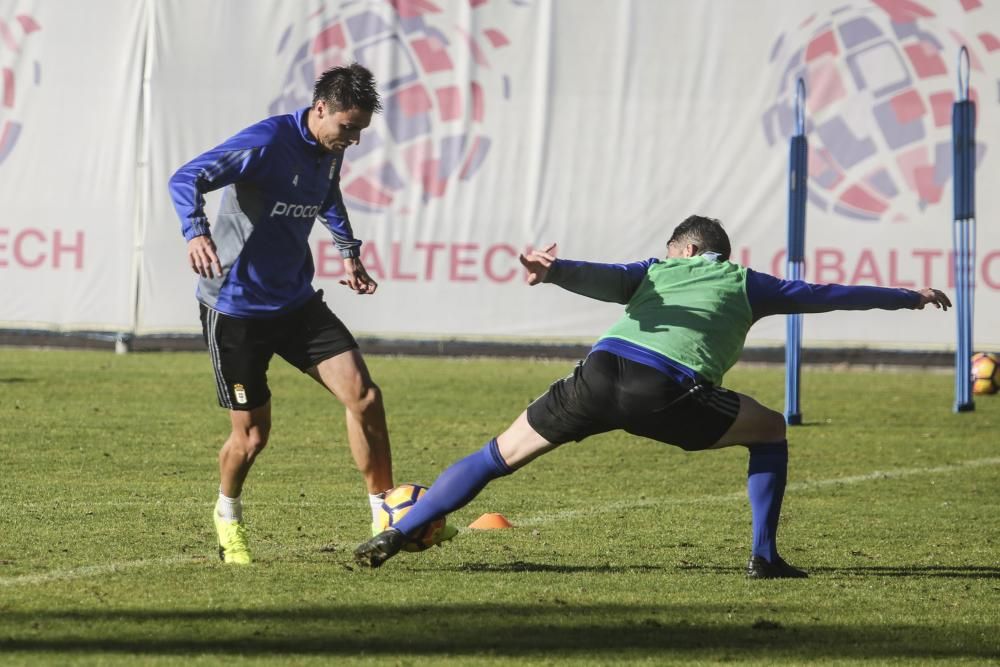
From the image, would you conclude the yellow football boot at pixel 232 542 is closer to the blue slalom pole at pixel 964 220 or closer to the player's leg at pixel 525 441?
the player's leg at pixel 525 441

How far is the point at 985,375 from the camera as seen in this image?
18000 millimetres

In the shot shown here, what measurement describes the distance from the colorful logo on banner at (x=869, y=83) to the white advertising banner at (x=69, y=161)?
825cm

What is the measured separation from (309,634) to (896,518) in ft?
15.3

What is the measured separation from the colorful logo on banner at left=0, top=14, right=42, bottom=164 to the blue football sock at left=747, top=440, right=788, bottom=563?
15.8m

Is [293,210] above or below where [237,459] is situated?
Result: above

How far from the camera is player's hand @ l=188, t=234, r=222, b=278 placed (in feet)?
21.9

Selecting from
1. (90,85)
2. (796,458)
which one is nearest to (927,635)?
(796,458)

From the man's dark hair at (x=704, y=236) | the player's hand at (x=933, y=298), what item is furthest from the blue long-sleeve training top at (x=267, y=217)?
the player's hand at (x=933, y=298)

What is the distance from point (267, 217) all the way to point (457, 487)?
5.08ft

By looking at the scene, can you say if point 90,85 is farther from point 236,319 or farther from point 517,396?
point 236,319

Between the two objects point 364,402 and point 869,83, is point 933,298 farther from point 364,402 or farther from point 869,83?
point 869,83

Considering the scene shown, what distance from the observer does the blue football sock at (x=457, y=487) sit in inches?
269

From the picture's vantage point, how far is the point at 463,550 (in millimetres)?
7766

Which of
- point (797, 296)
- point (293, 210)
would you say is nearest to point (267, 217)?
point (293, 210)
